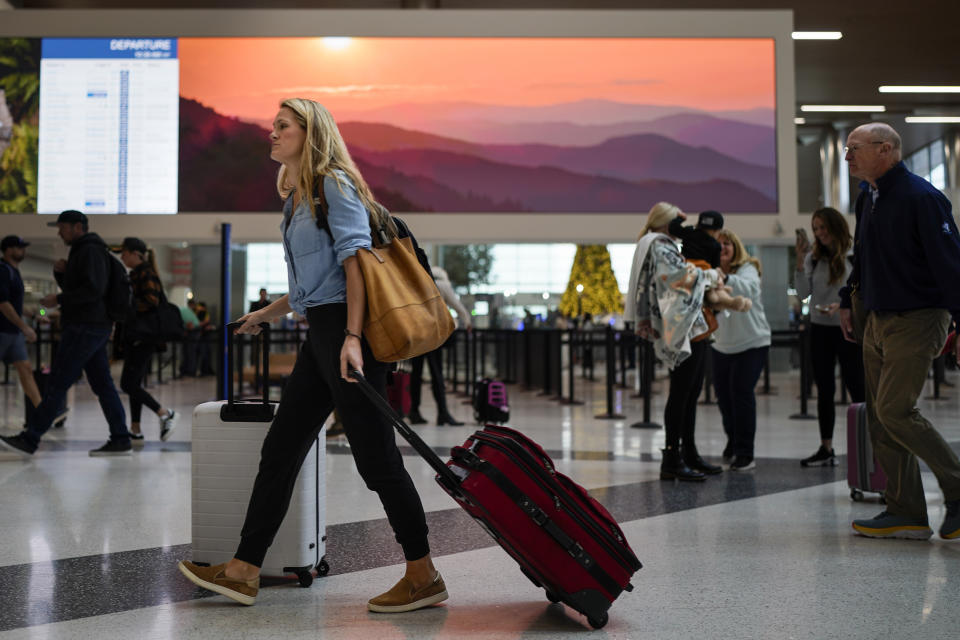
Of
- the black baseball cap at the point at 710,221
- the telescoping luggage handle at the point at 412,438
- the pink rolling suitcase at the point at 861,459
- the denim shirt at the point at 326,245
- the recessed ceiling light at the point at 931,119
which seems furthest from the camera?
the recessed ceiling light at the point at 931,119

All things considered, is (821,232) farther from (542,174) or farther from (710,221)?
(542,174)

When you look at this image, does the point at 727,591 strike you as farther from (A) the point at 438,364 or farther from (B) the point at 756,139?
(B) the point at 756,139

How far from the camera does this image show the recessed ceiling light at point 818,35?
1744 cm

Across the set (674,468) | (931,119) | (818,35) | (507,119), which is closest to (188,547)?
(674,468)

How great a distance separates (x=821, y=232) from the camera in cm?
596

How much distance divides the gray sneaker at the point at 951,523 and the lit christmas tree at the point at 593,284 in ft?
72.5

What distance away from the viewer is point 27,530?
399 centimetres

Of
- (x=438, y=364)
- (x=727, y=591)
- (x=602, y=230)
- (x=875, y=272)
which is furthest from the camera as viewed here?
(x=602, y=230)

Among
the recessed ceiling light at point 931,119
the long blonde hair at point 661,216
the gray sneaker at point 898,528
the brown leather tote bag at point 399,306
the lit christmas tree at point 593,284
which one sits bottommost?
the gray sneaker at point 898,528

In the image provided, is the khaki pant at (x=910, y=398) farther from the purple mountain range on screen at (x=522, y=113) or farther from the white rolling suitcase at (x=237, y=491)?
the purple mountain range on screen at (x=522, y=113)

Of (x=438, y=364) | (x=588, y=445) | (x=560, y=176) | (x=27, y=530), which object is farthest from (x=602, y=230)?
(x=27, y=530)

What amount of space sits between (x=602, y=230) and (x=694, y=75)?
254cm

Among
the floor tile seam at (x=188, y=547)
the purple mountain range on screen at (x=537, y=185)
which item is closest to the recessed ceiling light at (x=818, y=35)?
the purple mountain range on screen at (x=537, y=185)

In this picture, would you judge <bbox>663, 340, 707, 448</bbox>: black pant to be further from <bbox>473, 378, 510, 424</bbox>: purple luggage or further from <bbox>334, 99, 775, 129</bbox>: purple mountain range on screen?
<bbox>334, 99, 775, 129</bbox>: purple mountain range on screen
